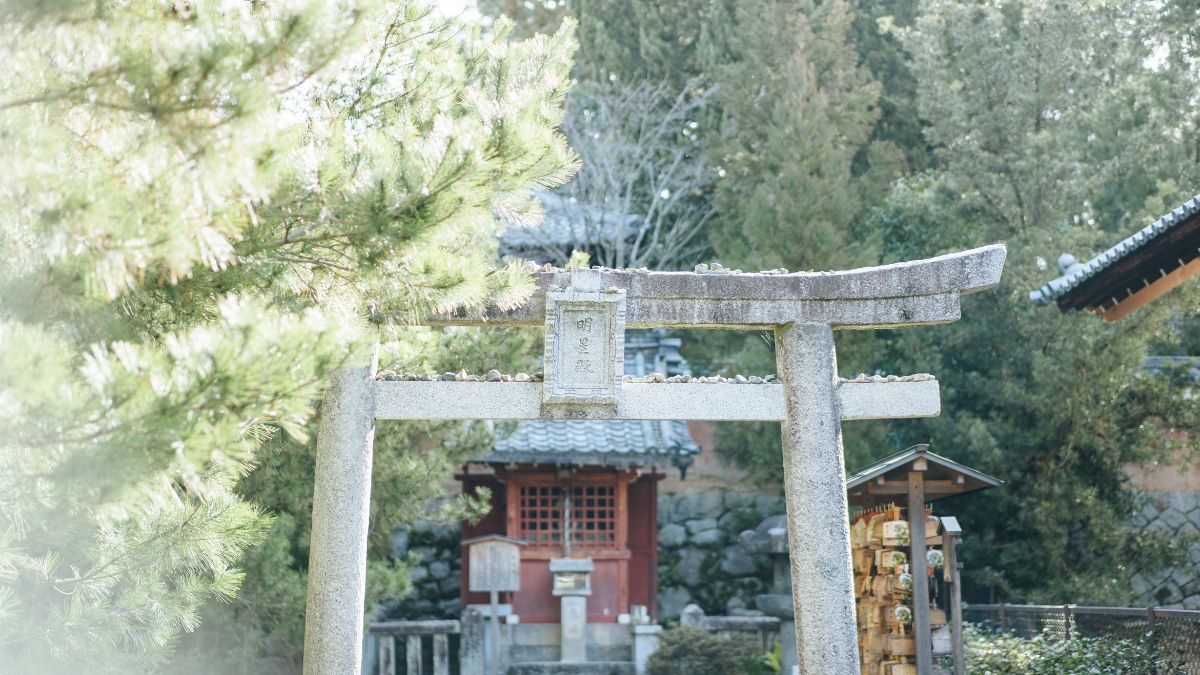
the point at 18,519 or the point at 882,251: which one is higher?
the point at 882,251

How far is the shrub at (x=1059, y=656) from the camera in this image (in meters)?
10.1

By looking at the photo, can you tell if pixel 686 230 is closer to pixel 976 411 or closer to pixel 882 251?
pixel 882 251

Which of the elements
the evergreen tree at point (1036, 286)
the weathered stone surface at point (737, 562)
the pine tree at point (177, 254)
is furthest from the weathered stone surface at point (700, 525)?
the pine tree at point (177, 254)

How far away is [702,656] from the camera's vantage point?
1375 centimetres

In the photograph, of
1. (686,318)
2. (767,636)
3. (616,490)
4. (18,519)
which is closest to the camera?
(18,519)

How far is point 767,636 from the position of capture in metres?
14.3

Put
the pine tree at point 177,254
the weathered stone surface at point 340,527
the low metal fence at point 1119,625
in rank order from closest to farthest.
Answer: the pine tree at point 177,254 → the weathered stone surface at point 340,527 → the low metal fence at point 1119,625

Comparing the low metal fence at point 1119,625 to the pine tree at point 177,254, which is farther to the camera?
the low metal fence at point 1119,625

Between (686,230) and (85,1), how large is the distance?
17621mm

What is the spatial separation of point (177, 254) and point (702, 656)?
420 inches

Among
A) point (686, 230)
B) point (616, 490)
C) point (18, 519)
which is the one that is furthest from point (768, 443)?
point (18, 519)

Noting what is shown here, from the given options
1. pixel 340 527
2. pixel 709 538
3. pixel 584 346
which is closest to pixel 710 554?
pixel 709 538

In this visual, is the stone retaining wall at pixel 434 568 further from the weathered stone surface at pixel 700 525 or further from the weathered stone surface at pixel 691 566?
the weathered stone surface at pixel 700 525

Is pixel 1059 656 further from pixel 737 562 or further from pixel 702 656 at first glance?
pixel 737 562
